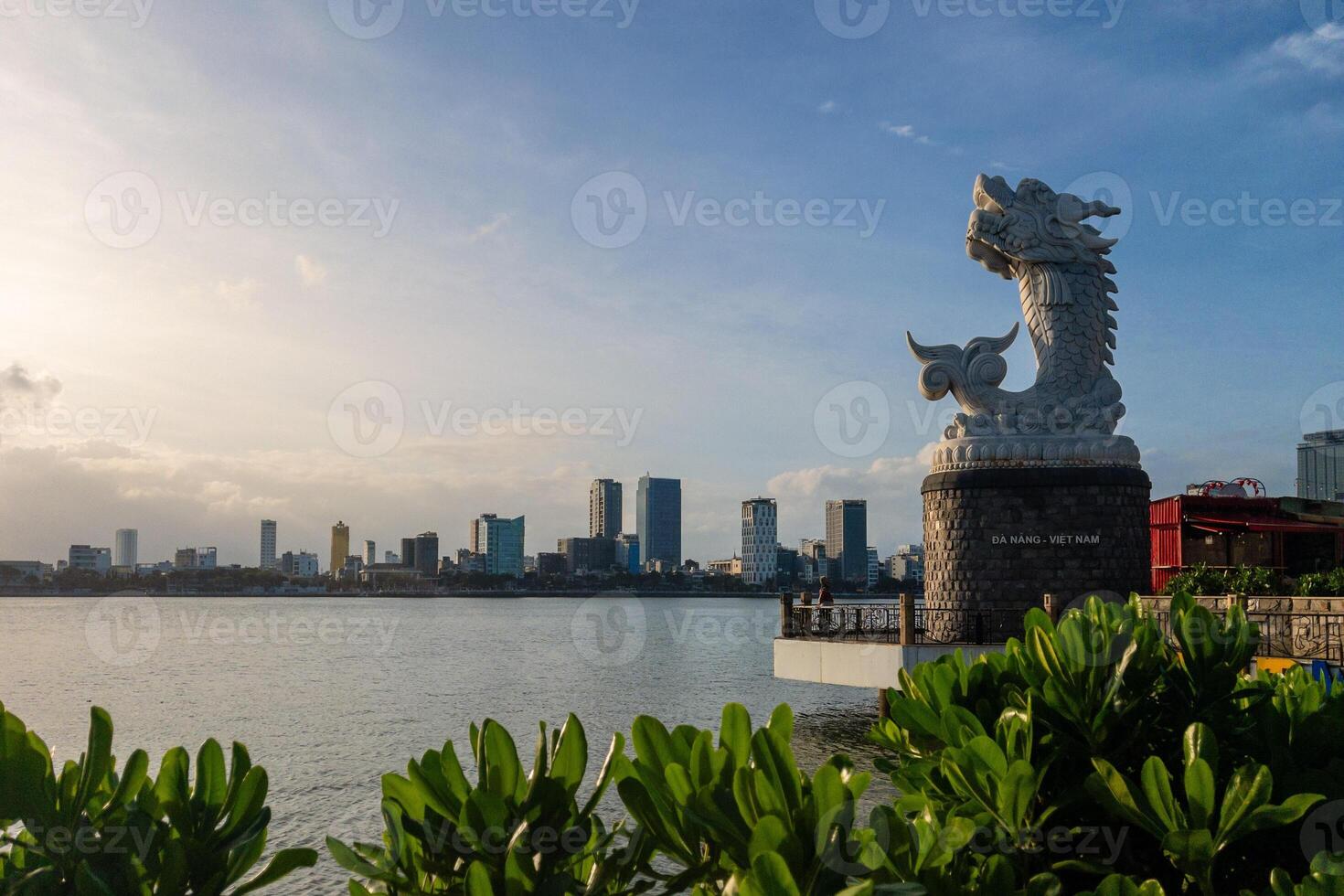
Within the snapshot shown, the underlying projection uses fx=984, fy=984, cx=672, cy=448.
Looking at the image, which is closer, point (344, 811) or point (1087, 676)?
point (1087, 676)

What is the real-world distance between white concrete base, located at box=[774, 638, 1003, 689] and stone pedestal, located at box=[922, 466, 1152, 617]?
185cm

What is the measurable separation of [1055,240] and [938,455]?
489 centimetres

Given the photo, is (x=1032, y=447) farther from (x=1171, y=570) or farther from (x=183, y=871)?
(x=183, y=871)

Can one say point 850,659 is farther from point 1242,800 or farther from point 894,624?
point 1242,800

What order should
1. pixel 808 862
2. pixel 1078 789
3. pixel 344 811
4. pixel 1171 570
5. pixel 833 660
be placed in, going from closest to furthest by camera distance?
1. pixel 808 862
2. pixel 1078 789
3. pixel 344 811
4. pixel 833 660
5. pixel 1171 570

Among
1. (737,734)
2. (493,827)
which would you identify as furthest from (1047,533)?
(493,827)

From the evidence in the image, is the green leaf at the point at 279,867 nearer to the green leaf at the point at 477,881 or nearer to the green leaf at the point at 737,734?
the green leaf at the point at 477,881

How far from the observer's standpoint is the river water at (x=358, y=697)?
1777cm

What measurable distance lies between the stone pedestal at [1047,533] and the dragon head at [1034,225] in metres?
4.41

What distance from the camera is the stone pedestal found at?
18453 millimetres

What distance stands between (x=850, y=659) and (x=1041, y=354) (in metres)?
7.53

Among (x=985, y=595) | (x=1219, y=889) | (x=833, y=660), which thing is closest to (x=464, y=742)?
(x=833, y=660)

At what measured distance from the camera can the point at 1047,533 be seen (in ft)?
60.7

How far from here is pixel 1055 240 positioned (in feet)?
64.4
